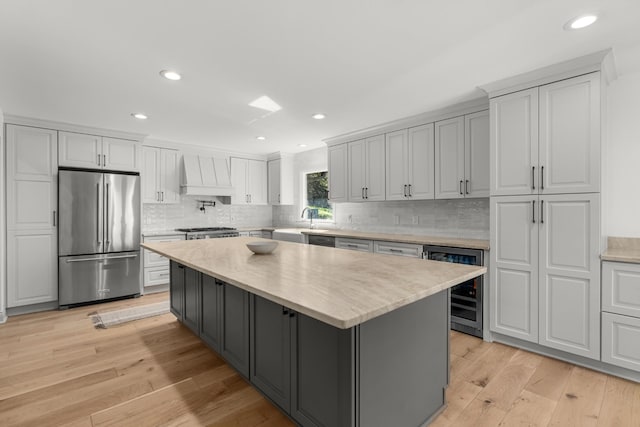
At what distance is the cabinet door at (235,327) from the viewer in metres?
2.15

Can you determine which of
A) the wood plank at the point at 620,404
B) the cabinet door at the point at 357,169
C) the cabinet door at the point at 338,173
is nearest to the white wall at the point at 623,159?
the wood plank at the point at 620,404

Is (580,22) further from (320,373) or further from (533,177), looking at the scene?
(320,373)

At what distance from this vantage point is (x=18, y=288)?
3.76m

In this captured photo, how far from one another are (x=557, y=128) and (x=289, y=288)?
255 centimetres

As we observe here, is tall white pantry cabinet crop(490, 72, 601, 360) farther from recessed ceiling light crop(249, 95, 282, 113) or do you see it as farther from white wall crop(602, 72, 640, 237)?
recessed ceiling light crop(249, 95, 282, 113)

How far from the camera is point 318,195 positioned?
5809 millimetres

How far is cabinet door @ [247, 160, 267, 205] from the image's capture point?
6.15 m

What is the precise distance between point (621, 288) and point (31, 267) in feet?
19.6

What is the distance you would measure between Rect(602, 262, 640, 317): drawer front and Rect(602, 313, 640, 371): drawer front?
59 mm

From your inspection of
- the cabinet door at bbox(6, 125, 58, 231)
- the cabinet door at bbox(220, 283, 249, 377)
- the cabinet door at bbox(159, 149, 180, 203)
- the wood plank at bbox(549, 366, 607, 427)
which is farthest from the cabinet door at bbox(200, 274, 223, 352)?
the cabinet door at bbox(159, 149, 180, 203)

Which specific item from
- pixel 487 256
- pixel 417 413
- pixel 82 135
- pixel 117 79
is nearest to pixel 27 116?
pixel 82 135

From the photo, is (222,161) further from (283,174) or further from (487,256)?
(487,256)

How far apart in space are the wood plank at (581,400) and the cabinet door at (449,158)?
1841 mm

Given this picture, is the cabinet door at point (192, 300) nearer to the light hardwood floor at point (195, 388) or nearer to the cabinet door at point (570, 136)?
the light hardwood floor at point (195, 388)
